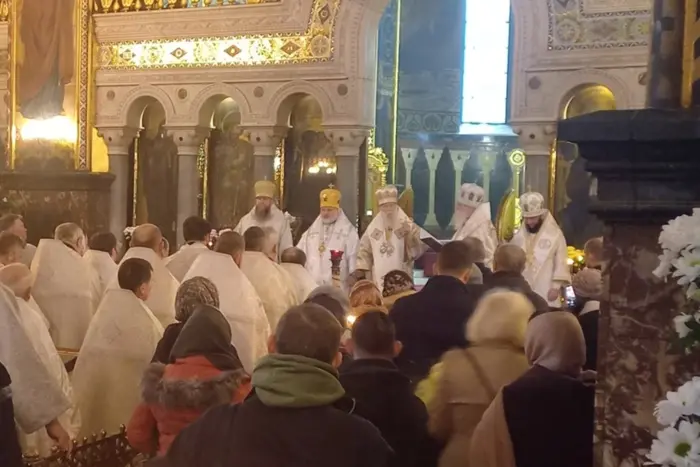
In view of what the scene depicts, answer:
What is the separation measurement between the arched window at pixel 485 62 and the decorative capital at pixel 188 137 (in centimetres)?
730

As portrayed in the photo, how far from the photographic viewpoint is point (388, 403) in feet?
11.4

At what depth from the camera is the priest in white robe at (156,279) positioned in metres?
7.14

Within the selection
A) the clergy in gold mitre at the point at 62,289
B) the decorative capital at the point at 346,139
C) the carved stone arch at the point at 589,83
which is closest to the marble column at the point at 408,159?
the decorative capital at the point at 346,139

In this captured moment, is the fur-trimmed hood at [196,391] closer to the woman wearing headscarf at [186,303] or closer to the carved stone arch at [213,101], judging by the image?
the woman wearing headscarf at [186,303]

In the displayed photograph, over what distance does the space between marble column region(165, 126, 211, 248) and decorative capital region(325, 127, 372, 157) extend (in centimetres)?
228

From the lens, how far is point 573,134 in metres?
2.70

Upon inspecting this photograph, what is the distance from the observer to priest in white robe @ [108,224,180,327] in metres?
7.14

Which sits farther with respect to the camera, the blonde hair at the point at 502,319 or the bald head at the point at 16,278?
the bald head at the point at 16,278

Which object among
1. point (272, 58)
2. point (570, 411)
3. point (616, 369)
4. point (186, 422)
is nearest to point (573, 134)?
point (616, 369)

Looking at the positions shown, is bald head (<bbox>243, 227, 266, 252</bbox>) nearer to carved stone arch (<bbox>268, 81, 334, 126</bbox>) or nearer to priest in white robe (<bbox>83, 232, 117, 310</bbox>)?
priest in white robe (<bbox>83, 232, 117, 310</bbox>)

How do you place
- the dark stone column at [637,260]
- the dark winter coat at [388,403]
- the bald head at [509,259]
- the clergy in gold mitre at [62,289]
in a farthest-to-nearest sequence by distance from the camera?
the clergy in gold mitre at [62,289] → the bald head at [509,259] → the dark winter coat at [388,403] → the dark stone column at [637,260]

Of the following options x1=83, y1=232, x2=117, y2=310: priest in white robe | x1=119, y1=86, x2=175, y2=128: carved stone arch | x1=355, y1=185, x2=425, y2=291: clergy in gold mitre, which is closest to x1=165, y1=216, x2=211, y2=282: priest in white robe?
x1=83, y1=232, x2=117, y2=310: priest in white robe

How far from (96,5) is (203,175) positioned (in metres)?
3.27

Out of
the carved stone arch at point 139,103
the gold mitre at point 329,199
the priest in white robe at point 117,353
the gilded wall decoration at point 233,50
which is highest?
the gilded wall decoration at point 233,50
